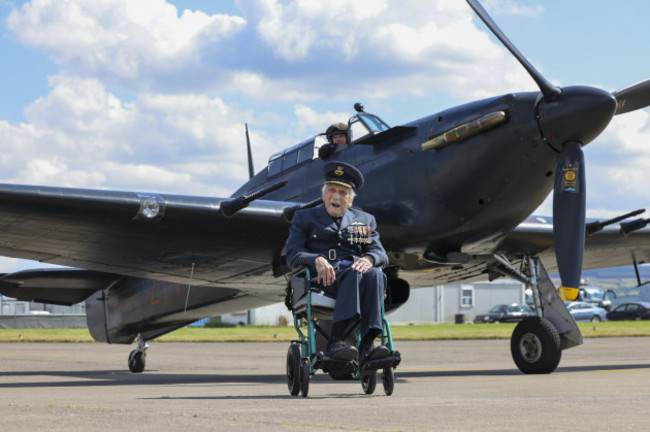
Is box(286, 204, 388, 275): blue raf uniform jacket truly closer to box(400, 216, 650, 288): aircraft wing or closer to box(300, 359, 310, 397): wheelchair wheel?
box(300, 359, 310, 397): wheelchair wheel

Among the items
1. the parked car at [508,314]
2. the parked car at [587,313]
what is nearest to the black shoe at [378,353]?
the parked car at [508,314]

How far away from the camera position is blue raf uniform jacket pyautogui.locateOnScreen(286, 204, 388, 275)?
20.6 feet

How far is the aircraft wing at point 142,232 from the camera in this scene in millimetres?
9445

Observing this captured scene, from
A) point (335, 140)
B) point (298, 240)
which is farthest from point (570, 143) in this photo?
point (298, 240)

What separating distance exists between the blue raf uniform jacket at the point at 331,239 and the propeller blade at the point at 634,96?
5.42m

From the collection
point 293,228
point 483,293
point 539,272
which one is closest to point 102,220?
point 293,228

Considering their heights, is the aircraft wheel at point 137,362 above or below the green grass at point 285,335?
above

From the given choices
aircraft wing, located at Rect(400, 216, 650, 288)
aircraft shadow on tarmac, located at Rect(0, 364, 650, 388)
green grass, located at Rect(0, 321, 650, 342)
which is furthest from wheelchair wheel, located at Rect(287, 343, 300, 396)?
green grass, located at Rect(0, 321, 650, 342)

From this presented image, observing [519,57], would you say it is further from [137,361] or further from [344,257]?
[137,361]

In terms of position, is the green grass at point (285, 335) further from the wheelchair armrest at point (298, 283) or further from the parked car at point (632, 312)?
the wheelchair armrest at point (298, 283)

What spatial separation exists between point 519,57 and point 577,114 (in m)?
1.12

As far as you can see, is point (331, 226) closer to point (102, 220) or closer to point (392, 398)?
point (392, 398)

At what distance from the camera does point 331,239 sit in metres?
6.29

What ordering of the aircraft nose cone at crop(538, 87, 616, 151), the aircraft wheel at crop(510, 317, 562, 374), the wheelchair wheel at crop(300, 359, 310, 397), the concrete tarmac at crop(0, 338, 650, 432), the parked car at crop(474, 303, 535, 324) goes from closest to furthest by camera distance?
the concrete tarmac at crop(0, 338, 650, 432) < the wheelchair wheel at crop(300, 359, 310, 397) < the aircraft nose cone at crop(538, 87, 616, 151) < the aircraft wheel at crop(510, 317, 562, 374) < the parked car at crop(474, 303, 535, 324)
